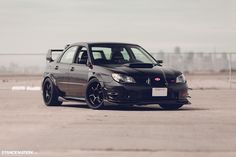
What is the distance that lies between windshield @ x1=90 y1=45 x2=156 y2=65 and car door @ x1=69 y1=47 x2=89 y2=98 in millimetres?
267

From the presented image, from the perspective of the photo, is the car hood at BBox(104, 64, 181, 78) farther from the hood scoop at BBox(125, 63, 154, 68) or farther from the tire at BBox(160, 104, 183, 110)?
the tire at BBox(160, 104, 183, 110)

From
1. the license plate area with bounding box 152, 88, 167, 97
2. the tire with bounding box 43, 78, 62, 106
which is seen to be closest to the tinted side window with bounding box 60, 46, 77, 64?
the tire with bounding box 43, 78, 62, 106

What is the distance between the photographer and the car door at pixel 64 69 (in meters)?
17.3

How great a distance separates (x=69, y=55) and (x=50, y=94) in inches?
39.3

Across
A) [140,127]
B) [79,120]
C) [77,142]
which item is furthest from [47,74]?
[77,142]

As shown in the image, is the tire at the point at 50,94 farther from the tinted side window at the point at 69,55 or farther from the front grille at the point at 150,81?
the front grille at the point at 150,81

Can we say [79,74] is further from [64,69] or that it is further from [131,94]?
[131,94]

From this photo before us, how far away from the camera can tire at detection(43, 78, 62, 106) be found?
58.0 feet

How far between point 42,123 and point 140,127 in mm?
1805

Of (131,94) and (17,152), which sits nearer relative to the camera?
(17,152)

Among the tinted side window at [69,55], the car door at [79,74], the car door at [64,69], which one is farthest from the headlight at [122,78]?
the tinted side window at [69,55]

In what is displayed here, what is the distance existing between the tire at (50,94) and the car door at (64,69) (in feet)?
0.60

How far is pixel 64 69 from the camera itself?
1745 centimetres

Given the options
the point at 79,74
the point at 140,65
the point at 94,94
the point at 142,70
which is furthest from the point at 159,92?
the point at 79,74
